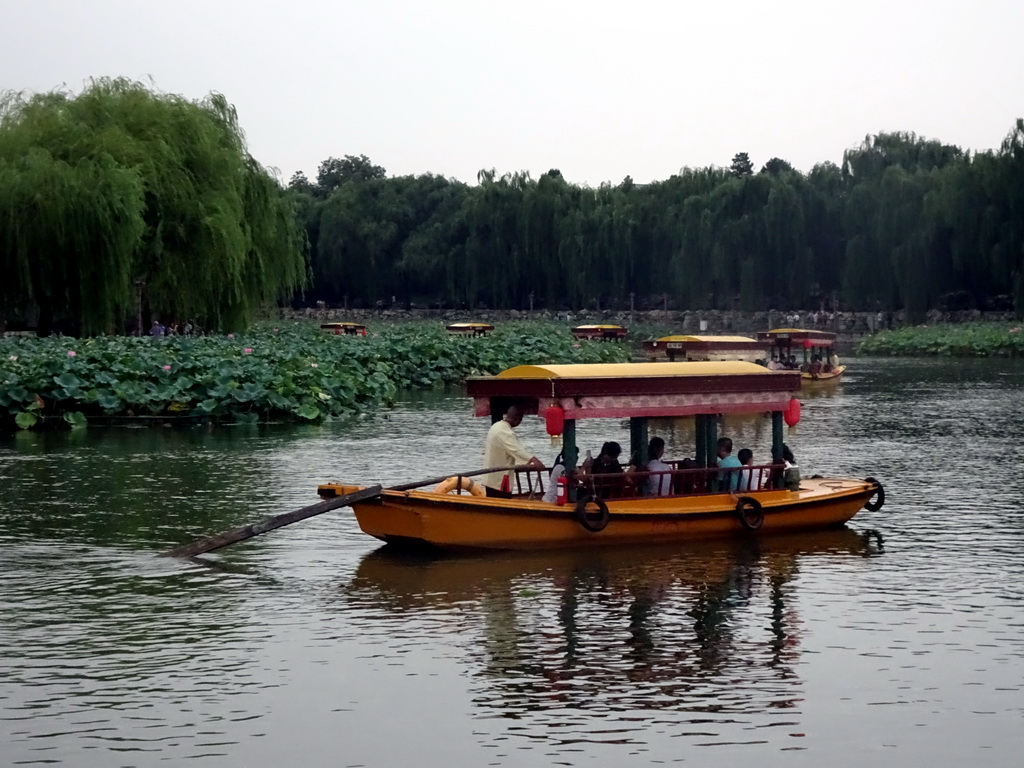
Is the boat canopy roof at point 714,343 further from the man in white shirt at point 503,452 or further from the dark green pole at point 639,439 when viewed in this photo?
the man in white shirt at point 503,452

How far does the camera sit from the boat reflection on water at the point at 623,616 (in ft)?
26.2

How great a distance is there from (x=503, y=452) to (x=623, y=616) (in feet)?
8.67

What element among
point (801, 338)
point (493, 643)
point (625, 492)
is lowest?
point (493, 643)

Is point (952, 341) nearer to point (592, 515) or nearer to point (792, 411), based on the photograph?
point (792, 411)

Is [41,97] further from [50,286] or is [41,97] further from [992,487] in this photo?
[992,487]

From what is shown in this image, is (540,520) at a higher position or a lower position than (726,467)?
lower

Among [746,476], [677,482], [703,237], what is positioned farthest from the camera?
[703,237]

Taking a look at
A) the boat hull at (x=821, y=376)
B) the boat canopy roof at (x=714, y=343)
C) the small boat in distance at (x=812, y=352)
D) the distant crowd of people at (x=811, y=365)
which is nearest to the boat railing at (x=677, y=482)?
the boat canopy roof at (x=714, y=343)

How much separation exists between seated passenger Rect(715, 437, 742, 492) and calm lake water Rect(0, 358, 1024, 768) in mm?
613

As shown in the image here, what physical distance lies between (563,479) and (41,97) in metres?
23.3

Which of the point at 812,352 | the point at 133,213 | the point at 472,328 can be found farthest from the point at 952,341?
the point at 133,213

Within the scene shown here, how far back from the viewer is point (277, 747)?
707 cm

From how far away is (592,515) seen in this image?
1159cm

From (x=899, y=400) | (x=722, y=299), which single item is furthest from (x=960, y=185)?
(x=899, y=400)
